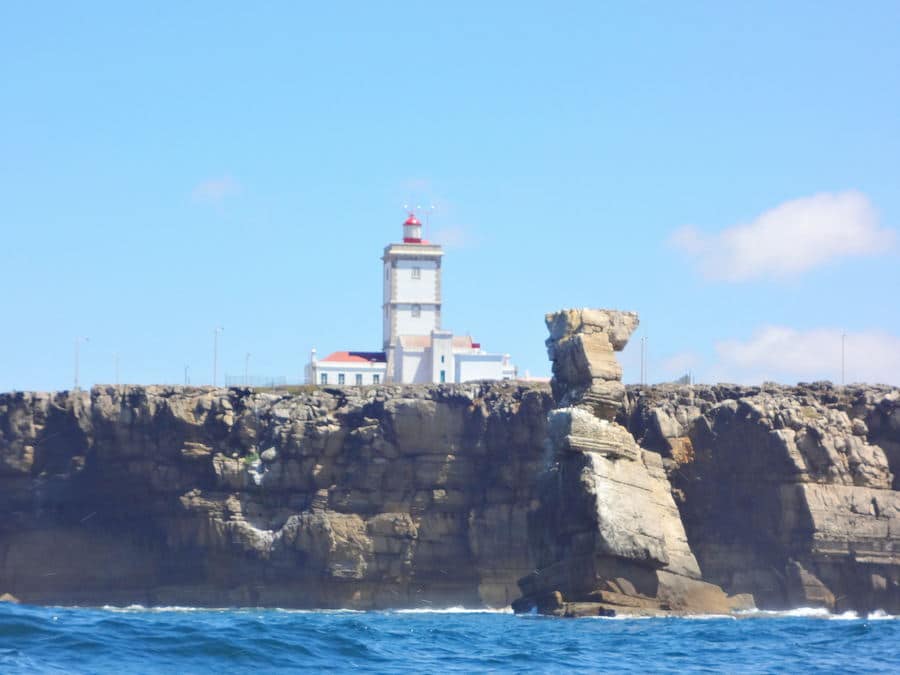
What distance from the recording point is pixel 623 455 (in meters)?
71.4

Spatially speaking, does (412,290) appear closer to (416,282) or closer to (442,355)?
(416,282)

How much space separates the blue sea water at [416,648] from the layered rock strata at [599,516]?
9948mm

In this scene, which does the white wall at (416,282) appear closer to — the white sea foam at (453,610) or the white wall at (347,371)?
the white wall at (347,371)

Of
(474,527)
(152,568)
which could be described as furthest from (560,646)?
(152,568)

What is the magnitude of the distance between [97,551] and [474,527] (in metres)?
22.4

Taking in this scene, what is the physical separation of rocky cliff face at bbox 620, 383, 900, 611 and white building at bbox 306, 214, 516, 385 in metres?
25.2

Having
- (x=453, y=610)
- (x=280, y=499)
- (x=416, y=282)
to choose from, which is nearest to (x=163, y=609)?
(x=280, y=499)

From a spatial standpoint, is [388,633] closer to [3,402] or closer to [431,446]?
[431,446]

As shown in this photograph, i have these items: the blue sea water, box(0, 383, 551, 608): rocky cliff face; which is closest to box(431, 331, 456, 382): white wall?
box(0, 383, 551, 608): rocky cliff face

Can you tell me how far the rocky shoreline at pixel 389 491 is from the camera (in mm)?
87938

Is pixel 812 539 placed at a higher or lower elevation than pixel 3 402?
lower

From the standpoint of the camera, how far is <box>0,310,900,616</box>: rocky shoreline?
87938mm

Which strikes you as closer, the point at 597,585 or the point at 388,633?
the point at 388,633

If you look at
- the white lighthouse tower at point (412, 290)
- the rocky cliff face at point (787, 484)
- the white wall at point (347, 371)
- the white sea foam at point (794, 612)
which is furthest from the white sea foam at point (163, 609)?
the white lighthouse tower at point (412, 290)
